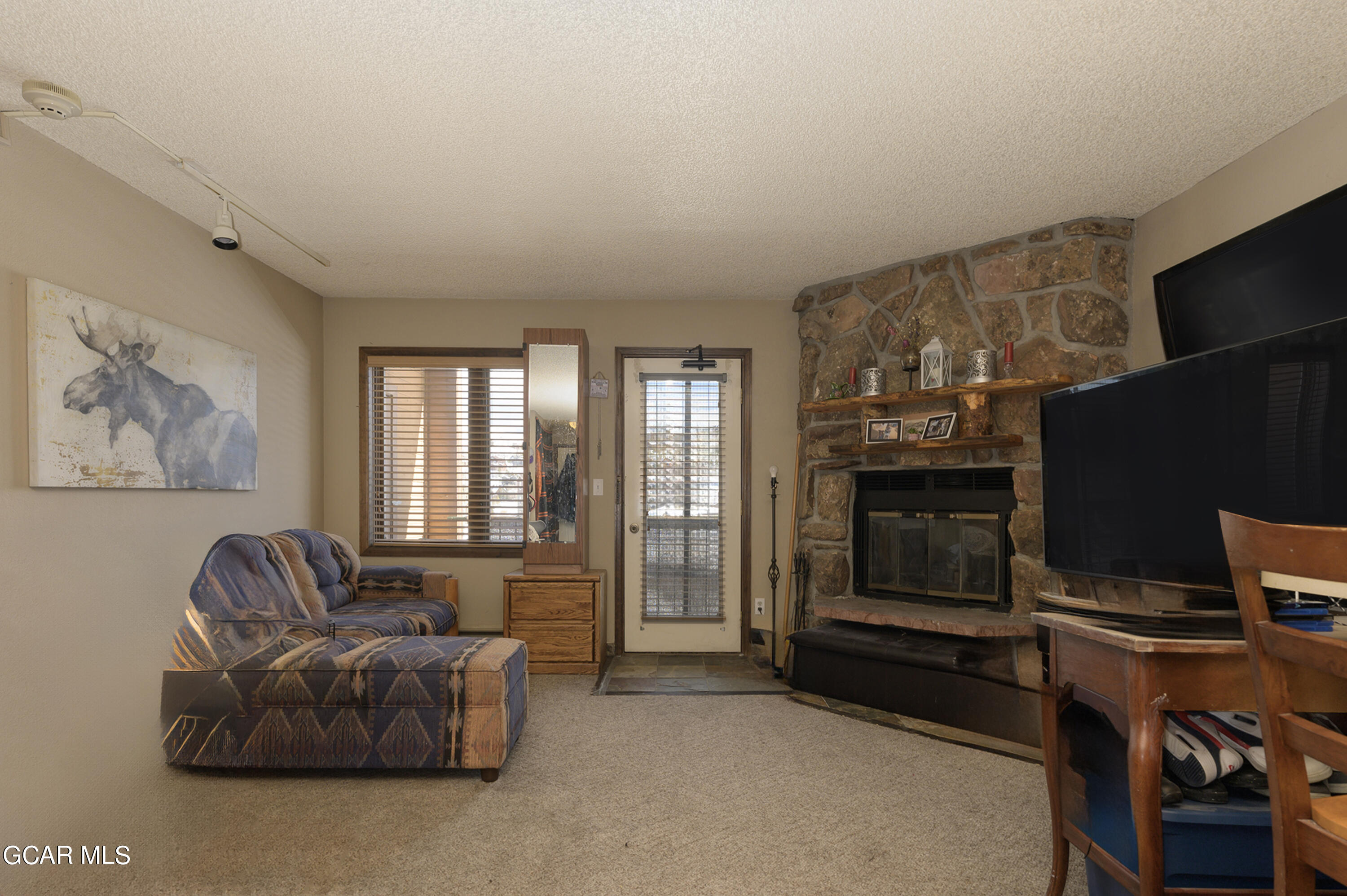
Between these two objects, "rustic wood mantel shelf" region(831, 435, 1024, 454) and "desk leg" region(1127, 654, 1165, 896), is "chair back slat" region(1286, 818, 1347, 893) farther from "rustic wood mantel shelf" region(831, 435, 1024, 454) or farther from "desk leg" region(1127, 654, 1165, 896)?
"rustic wood mantel shelf" region(831, 435, 1024, 454)

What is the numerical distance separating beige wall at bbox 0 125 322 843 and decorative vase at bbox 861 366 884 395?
3.33 m

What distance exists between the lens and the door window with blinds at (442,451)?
4711mm

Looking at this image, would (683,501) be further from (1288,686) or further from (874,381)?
(1288,686)

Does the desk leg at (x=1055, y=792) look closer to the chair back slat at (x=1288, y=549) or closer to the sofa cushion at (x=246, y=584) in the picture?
the chair back slat at (x=1288, y=549)

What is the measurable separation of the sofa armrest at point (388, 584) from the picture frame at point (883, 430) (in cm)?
282

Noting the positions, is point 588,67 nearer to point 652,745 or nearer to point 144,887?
point 144,887

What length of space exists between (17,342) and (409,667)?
172 cm

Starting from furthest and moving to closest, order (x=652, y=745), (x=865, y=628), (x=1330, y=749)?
(x=865, y=628) → (x=652, y=745) → (x=1330, y=749)

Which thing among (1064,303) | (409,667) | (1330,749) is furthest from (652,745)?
(1064,303)

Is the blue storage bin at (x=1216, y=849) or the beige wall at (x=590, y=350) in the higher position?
the beige wall at (x=590, y=350)

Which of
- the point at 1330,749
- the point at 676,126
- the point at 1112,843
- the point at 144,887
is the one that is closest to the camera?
the point at 1330,749

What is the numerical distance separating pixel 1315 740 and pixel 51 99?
3.25 metres

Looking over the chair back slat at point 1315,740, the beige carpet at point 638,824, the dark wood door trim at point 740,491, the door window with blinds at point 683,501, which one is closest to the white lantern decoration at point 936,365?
the dark wood door trim at point 740,491

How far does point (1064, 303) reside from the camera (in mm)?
3307
